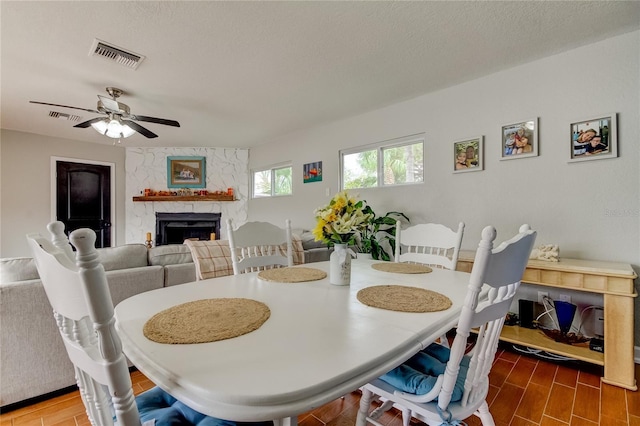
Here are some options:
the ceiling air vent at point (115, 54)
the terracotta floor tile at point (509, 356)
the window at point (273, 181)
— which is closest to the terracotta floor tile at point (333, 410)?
the terracotta floor tile at point (509, 356)

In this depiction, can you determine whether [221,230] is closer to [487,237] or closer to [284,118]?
[284,118]

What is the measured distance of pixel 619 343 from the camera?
70.6 inches

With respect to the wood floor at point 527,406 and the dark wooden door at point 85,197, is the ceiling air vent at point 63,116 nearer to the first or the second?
the dark wooden door at point 85,197

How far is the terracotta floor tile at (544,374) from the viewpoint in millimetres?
1875

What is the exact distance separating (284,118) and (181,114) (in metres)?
1.38

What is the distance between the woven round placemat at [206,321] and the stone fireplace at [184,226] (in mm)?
5129

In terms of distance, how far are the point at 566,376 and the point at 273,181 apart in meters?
4.69

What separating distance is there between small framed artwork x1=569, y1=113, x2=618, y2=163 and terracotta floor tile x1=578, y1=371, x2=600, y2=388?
5.24 feet

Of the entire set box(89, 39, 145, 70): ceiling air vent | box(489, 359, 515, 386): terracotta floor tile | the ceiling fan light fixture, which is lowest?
box(489, 359, 515, 386): terracotta floor tile

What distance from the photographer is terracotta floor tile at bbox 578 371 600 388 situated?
1.85 m

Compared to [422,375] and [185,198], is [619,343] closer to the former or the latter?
[422,375]

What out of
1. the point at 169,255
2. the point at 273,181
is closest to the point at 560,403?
the point at 169,255

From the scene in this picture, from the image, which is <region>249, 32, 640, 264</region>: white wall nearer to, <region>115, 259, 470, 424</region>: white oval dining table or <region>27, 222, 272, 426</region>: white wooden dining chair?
<region>115, 259, 470, 424</region>: white oval dining table

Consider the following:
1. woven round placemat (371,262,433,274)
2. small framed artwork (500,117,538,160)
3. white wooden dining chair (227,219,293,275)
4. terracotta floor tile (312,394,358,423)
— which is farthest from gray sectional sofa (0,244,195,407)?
small framed artwork (500,117,538,160)
